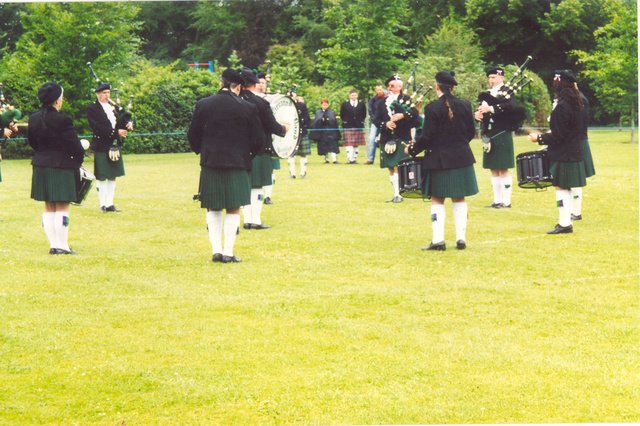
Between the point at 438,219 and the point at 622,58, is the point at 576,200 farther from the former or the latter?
the point at 622,58

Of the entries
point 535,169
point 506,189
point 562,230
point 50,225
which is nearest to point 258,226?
point 50,225

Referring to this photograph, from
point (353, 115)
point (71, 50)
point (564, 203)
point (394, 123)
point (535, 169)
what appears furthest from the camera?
point (71, 50)

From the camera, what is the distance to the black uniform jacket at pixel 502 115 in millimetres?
10320

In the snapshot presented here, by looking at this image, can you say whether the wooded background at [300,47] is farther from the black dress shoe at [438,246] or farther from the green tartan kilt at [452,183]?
the black dress shoe at [438,246]

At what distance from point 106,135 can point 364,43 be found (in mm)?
14105

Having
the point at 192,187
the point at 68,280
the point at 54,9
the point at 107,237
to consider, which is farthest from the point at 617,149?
the point at 68,280

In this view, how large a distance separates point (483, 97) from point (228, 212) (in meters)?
4.12

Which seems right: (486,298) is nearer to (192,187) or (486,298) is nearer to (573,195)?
(573,195)

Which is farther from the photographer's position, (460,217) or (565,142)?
(565,142)

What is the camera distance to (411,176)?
8.70m

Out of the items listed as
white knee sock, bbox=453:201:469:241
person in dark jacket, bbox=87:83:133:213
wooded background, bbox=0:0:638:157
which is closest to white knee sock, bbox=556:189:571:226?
white knee sock, bbox=453:201:469:241

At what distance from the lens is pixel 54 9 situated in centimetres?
2191

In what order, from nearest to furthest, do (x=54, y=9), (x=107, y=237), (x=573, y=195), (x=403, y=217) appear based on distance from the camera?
(x=107, y=237), (x=573, y=195), (x=403, y=217), (x=54, y=9)

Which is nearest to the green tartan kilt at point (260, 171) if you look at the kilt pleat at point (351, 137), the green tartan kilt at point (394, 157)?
the green tartan kilt at point (394, 157)
